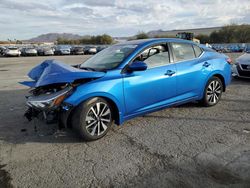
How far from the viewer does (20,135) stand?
4219 millimetres

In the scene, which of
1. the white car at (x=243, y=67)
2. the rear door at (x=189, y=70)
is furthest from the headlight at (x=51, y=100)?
the white car at (x=243, y=67)

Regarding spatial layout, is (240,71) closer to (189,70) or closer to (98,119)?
(189,70)

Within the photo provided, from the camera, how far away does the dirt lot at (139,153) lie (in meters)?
2.86

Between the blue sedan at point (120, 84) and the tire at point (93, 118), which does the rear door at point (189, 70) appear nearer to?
the blue sedan at point (120, 84)

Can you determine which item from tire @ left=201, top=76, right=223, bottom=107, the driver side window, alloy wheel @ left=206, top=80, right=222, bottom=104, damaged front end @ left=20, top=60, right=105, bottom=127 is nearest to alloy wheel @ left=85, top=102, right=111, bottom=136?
damaged front end @ left=20, top=60, right=105, bottom=127

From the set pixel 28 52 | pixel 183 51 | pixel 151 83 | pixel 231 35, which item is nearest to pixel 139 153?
pixel 151 83

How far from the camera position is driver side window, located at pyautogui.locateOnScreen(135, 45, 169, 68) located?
4.46 m

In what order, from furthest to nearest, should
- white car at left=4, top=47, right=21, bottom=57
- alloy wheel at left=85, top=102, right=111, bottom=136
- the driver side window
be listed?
white car at left=4, top=47, right=21, bottom=57 < the driver side window < alloy wheel at left=85, top=102, right=111, bottom=136

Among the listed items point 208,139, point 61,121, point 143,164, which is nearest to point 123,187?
point 143,164

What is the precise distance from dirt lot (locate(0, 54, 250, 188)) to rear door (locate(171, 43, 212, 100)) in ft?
1.64

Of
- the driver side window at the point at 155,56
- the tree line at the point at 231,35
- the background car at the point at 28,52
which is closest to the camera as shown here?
the driver side window at the point at 155,56

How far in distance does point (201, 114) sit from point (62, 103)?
2947mm

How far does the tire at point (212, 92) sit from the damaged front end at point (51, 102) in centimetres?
319

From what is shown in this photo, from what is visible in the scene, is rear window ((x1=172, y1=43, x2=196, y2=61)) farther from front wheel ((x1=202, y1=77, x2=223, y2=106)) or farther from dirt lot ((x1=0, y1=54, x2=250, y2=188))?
dirt lot ((x1=0, y1=54, x2=250, y2=188))
